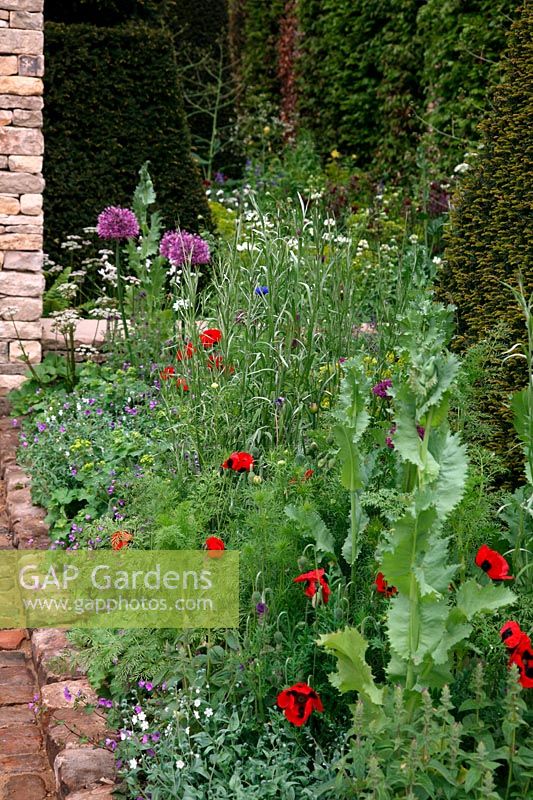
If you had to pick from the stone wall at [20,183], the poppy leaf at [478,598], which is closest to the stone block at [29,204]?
the stone wall at [20,183]

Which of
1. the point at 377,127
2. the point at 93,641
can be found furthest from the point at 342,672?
the point at 377,127

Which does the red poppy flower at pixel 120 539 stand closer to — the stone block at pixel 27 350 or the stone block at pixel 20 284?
the stone block at pixel 27 350

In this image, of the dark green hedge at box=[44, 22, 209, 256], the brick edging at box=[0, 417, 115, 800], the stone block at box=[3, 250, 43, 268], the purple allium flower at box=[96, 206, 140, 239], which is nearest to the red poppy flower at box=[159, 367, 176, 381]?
the brick edging at box=[0, 417, 115, 800]

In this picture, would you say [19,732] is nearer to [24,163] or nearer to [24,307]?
[24,307]

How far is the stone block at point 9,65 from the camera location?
604 cm

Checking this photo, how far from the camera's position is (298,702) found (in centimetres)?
233

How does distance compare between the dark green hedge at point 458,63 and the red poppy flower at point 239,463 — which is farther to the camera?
the dark green hedge at point 458,63

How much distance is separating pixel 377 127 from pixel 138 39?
3.36m

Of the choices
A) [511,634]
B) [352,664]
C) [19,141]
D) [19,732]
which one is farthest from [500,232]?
[19,141]

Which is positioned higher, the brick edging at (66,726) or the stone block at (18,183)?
the stone block at (18,183)

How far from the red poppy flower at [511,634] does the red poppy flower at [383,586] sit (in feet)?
1.15

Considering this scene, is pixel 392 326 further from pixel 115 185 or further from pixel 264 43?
→ pixel 264 43

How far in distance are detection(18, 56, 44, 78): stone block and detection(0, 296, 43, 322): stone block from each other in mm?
1373

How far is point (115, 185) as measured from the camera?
6.99 metres
